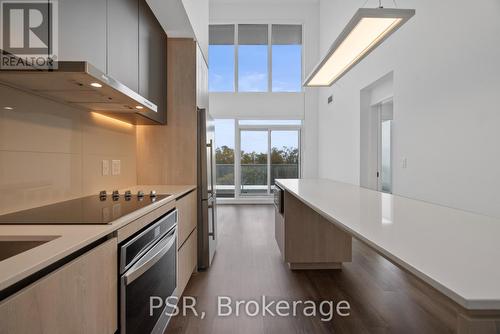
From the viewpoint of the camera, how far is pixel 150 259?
1520mm

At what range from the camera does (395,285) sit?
263cm

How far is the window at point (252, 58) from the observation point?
7.52 meters

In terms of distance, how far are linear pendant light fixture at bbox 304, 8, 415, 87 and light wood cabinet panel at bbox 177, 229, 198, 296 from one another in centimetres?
189

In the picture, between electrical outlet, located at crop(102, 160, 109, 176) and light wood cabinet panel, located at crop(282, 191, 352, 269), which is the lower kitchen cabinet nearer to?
electrical outlet, located at crop(102, 160, 109, 176)

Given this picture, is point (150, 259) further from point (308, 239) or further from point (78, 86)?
point (308, 239)

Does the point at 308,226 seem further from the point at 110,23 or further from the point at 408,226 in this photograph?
the point at 110,23

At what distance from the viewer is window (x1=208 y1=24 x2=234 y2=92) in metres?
7.50

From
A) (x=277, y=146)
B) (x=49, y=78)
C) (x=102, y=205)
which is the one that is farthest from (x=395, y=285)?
(x=277, y=146)

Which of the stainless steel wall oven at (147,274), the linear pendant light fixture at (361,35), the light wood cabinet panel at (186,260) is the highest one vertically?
the linear pendant light fixture at (361,35)

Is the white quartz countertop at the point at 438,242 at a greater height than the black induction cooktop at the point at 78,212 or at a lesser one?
lesser

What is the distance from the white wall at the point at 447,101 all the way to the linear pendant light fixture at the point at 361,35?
1.26m

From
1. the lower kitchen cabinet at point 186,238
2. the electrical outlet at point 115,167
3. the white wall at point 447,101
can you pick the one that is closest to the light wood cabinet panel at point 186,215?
the lower kitchen cabinet at point 186,238

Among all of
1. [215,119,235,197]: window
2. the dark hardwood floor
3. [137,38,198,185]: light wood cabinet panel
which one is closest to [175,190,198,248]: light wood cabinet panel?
[137,38,198,185]: light wood cabinet panel

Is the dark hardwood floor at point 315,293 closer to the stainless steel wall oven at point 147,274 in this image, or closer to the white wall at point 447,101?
the stainless steel wall oven at point 147,274
